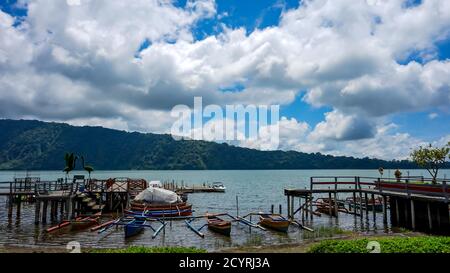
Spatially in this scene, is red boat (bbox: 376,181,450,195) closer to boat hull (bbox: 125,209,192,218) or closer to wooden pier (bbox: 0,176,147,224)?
boat hull (bbox: 125,209,192,218)

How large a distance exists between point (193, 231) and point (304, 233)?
10.0 meters

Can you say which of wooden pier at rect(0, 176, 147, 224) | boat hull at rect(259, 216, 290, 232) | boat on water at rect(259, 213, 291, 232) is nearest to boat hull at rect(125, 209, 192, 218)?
wooden pier at rect(0, 176, 147, 224)

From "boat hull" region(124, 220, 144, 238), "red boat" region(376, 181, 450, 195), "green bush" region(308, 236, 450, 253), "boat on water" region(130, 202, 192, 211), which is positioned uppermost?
"red boat" region(376, 181, 450, 195)

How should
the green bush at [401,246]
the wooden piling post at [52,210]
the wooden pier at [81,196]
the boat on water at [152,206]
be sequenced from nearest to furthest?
the green bush at [401,246], the wooden pier at [81,196], the wooden piling post at [52,210], the boat on water at [152,206]

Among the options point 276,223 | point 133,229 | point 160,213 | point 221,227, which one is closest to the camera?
point 133,229

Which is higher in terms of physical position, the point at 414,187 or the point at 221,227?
the point at 414,187

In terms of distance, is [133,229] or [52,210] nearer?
[133,229]

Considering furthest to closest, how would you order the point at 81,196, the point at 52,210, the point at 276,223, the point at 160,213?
the point at 81,196, the point at 52,210, the point at 160,213, the point at 276,223

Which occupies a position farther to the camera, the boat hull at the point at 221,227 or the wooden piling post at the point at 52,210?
the wooden piling post at the point at 52,210

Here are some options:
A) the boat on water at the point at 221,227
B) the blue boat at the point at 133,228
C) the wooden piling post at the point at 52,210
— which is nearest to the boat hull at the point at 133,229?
the blue boat at the point at 133,228

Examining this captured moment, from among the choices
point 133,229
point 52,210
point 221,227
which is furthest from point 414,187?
point 52,210

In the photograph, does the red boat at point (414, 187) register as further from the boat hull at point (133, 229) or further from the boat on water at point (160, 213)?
the boat hull at point (133, 229)

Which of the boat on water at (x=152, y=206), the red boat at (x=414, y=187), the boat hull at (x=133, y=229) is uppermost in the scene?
the red boat at (x=414, y=187)

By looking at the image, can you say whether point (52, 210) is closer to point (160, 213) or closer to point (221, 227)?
point (160, 213)
